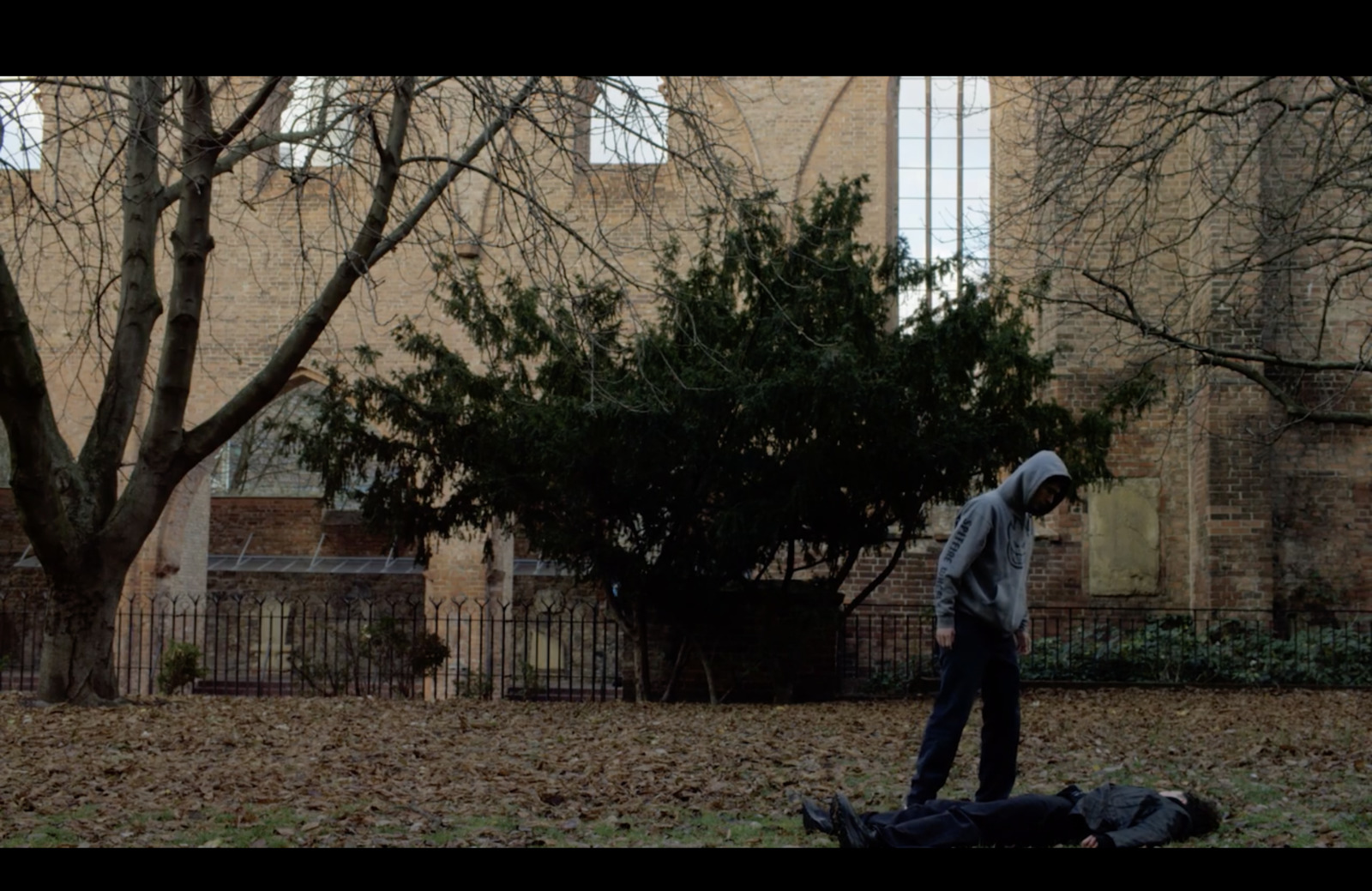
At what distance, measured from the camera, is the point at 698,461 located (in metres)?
12.6

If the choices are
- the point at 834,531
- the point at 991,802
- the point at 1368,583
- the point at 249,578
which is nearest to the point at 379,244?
the point at 834,531

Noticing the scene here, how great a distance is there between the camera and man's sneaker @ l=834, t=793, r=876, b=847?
4965 millimetres

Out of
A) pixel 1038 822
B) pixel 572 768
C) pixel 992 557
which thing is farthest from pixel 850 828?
pixel 572 768

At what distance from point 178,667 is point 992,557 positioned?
12.3 m

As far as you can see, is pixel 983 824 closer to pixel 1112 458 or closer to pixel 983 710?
pixel 983 710

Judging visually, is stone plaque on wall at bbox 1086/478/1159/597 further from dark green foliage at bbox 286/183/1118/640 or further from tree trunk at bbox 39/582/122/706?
tree trunk at bbox 39/582/122/706

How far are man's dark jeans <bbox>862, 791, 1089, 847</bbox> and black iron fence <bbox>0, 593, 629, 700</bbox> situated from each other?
7898 millimetres

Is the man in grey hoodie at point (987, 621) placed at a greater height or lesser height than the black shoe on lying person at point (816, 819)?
greater

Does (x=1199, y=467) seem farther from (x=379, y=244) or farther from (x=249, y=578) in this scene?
(x=249, y=578)

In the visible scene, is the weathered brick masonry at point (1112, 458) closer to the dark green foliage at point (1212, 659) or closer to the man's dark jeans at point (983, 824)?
the dark green foliage at point (1212, 659)

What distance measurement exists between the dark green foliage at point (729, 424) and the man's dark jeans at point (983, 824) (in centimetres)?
665

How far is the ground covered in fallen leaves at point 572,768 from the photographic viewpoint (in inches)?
230

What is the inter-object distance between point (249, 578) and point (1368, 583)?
768 inches

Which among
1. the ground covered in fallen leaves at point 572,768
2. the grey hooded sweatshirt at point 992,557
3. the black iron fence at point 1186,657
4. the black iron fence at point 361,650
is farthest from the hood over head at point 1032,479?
the black iron fence at point 1186,657
